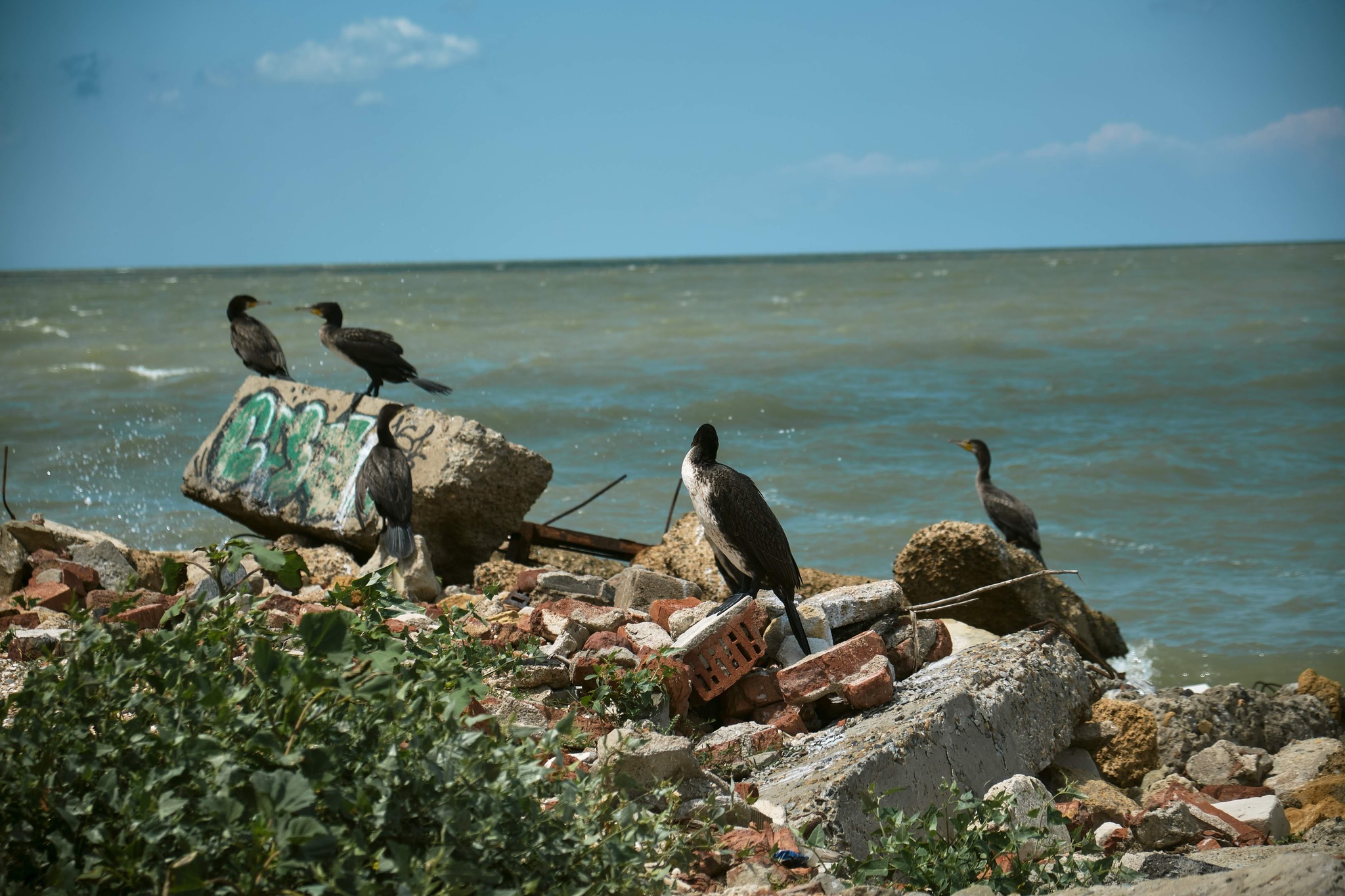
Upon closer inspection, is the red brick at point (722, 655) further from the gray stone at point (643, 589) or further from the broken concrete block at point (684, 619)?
the gray stone at point (643, 589)

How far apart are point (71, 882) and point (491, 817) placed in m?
0.71

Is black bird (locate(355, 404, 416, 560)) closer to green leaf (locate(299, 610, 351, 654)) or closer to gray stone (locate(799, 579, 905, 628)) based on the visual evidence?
gray stone (locate(799, 579, 905, 628))

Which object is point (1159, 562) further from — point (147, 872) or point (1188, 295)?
point (1188, 295)

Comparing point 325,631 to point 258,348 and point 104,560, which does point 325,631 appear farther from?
point 258,348

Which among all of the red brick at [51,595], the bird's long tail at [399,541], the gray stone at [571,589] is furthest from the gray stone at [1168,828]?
the red brick at [51,595]

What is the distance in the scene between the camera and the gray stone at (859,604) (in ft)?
14.9

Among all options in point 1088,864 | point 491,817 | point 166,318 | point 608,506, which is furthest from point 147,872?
point 166,318

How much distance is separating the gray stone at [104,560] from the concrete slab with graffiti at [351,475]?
128cm

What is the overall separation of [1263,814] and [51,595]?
4.93 meters

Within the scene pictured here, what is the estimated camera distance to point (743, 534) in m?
4.52

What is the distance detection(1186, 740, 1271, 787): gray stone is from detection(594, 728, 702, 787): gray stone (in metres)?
2.85

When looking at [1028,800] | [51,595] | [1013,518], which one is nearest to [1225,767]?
[1028,800]

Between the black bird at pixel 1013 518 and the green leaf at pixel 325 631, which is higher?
the green leaf at pixel 325 631

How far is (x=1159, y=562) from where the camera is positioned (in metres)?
9.32
